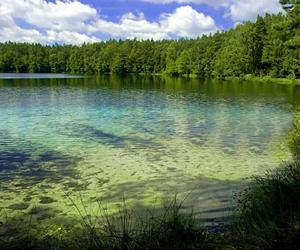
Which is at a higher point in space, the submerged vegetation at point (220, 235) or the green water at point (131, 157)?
the submerged vegetation at point (220, 235)

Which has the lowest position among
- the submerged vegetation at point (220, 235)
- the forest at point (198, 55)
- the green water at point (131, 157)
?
the green water at point (131, 157)

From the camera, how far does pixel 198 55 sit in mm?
107938

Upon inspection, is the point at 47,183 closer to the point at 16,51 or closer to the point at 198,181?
the point at 198,181

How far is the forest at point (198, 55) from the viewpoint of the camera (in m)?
72.3

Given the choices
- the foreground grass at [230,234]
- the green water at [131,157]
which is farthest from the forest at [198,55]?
the foreground grass at [230,234]

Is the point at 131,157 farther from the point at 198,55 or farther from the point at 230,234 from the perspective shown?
the point at 198,55

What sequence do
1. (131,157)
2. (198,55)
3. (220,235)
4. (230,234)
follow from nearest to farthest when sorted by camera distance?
1. (230,234)
2. (220,235)
3. (131,157)
4. (198,55)

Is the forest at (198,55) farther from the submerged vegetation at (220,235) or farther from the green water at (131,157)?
the submerged vegetation at (220,235)

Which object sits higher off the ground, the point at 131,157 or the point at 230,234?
the point at 230,234

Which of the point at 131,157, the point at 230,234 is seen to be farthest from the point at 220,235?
the point at 131,157

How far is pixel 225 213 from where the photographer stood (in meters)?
8.94

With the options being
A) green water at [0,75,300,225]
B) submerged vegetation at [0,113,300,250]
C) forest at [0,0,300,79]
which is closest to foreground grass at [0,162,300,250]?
submerged vegetation at [0,113,300,250]

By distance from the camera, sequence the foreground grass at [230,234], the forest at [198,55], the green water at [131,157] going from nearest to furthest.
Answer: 1. the foreground grass at [230,234]
2. the green water at [131,157]
3. the forest at [198,55]

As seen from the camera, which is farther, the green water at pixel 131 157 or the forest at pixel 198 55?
the forest at pixel 198 55
